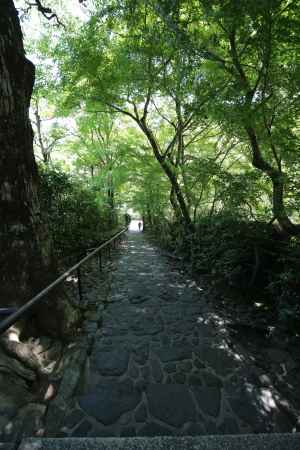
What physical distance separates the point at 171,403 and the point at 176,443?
0.46 meters

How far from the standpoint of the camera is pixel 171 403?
2.07 m

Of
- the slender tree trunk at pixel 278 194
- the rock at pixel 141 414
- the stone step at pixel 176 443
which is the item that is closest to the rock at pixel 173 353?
the rock at pixel 141 414

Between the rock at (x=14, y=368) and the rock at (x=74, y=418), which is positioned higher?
the rock at (x=14, y=368)

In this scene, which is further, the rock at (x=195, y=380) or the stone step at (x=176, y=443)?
the rock at (x=195, y=380)

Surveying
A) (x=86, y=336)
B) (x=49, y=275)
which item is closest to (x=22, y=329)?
(x=49, y=275)

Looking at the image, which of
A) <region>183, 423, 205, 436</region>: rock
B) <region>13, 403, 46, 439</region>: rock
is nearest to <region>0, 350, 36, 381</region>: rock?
<region>13, 403, 46, 439</region>: rock

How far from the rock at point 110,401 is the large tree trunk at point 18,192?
102 cm

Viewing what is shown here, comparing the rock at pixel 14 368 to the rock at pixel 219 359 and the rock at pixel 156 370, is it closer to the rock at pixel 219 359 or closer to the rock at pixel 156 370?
the rock at pixel 156 370

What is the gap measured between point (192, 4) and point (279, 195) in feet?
13.6

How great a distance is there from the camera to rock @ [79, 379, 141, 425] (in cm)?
192

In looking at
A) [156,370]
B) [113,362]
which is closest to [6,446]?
[113,362]

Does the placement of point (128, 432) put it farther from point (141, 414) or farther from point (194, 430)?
point (194, 430)

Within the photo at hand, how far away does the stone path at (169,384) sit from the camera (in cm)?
185

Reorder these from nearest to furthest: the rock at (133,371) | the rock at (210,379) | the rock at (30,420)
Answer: the rock at (30,420) → the rock at (210,379) → the rock at (133,371)
